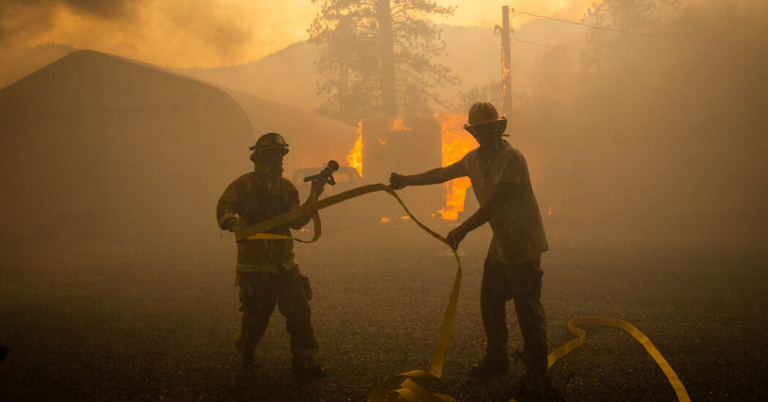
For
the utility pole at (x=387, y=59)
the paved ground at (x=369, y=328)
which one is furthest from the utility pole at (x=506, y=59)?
the paved ground at (x=369, y=328)

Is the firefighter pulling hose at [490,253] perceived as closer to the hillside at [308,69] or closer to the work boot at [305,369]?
the work boot at [305,369]

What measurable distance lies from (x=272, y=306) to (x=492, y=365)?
176 centimetres

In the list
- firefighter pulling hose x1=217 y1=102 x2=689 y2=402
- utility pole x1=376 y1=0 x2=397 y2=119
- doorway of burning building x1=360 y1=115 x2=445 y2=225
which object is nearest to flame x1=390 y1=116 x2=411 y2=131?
doorway of burning building x1=360 y1=115 x2=445 y2=225

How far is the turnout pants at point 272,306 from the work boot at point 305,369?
0.05m

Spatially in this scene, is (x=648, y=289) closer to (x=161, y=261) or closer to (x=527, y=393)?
(x=527, y=393)

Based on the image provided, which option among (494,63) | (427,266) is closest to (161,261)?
(427,266)

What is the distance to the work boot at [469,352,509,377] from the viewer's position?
3.71 metres

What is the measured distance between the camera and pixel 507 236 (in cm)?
349

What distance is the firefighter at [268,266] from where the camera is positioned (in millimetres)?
3682

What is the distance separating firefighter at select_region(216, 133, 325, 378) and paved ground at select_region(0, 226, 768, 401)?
0.97 ft

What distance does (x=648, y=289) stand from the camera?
6742mm

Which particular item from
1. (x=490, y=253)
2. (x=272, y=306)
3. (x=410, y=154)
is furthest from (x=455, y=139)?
(x=272, y=306)

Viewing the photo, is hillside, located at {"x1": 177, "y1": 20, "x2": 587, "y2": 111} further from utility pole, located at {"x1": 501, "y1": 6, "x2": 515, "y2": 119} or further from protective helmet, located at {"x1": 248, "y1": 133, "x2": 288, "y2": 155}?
protective helmet, located at {"x1": 248, "y1": 133, "x2": 288, "y2": 155}

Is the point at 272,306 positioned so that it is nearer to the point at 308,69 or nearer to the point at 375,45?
the point at 375,45
